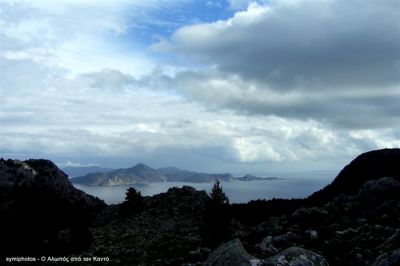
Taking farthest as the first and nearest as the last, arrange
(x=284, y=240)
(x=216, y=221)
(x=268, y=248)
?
1. (x=216, y=221)
2. (x=284, y=240)
3. (x=268, y=248)

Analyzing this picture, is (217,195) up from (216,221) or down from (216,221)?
up

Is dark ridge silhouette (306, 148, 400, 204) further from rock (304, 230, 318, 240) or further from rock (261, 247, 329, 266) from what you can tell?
rock (261, 247, 329, 266)

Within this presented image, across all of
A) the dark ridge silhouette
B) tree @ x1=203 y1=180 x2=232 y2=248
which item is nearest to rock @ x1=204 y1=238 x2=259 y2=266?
tree @ x1=203 y1=180 x2=232 y2=248

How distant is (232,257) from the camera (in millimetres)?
16219

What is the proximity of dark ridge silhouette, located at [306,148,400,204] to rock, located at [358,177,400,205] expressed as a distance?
1079 centimetres

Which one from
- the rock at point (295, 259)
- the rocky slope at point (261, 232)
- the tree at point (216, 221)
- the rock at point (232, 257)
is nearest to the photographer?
the rock at point (295, 259)

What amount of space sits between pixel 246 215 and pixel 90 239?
17.8 meters

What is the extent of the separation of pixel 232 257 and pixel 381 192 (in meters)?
20.7

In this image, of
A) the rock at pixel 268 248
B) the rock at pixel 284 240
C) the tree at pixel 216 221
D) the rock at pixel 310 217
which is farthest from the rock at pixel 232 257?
the rock at pixel 310 217

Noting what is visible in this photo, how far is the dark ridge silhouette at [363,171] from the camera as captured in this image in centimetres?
4650

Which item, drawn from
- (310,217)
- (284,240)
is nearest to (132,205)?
(310,217)

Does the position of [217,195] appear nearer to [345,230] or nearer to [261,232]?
[261,232]

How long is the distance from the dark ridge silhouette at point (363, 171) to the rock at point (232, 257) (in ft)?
103

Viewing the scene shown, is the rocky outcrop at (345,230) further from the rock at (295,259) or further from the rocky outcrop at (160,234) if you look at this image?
the rocky outcrop at (160,234)
